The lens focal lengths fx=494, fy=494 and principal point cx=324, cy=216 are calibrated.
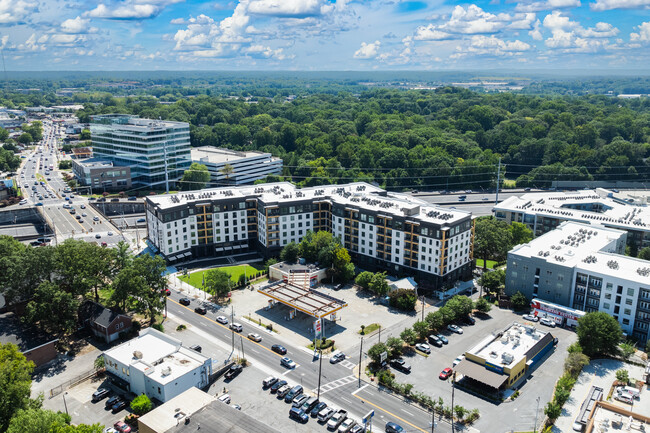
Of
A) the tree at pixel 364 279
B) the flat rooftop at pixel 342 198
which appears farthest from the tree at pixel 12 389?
the tree at pixel 364 279

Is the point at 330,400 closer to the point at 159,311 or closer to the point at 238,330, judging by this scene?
the point at 238,330

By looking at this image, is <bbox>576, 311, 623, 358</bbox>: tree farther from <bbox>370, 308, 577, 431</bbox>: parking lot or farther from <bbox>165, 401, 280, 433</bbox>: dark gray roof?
<bbox>165, 401, 280, 433</bbox>: dark gray roof

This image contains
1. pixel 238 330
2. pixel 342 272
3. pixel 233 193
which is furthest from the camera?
pixel 233 193

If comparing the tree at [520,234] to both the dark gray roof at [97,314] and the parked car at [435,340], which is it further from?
the dark gray roof at [97,314]

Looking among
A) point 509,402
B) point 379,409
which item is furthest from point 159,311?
point 509,402

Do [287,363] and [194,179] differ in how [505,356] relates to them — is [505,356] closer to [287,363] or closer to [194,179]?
[287,363]

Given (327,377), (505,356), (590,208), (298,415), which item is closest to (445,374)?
(505,356)
